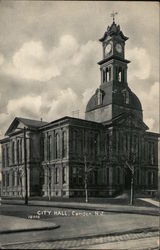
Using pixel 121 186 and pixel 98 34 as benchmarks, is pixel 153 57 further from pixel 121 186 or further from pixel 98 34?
pixel 121 186

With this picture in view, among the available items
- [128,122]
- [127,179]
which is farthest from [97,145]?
[127,179]

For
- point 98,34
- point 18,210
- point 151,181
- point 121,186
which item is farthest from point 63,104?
point 18,210

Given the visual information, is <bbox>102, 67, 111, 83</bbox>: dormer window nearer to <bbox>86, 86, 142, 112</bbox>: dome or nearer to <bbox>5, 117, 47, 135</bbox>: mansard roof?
<bbox>86, 86, 142, 112</bbox>: dome

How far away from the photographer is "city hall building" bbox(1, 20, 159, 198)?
7.00 meters

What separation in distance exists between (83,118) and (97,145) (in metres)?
0.84

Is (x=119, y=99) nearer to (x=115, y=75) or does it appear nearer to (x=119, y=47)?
(x=115, y=75)

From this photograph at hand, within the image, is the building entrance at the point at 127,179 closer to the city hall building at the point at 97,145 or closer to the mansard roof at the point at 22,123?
the city hall building at the point at 97,145

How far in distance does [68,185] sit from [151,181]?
251 cm

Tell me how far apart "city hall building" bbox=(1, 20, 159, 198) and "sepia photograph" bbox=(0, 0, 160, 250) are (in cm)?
3

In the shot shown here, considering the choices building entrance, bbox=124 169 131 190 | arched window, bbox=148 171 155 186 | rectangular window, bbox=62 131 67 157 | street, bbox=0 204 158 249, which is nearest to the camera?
street, bbox=0 204 158 249

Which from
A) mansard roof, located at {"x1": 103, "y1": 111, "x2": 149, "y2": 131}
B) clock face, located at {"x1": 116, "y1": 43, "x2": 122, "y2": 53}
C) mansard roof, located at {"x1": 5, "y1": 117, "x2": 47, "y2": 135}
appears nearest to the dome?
mansard roof, located at {"x1": 103, "y1": 111, "x2": 149, "y2": 131}

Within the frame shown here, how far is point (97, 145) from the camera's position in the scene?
7.94 meters

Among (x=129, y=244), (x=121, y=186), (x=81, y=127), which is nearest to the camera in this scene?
(x=129, y=244)

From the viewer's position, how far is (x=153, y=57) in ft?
19.5
